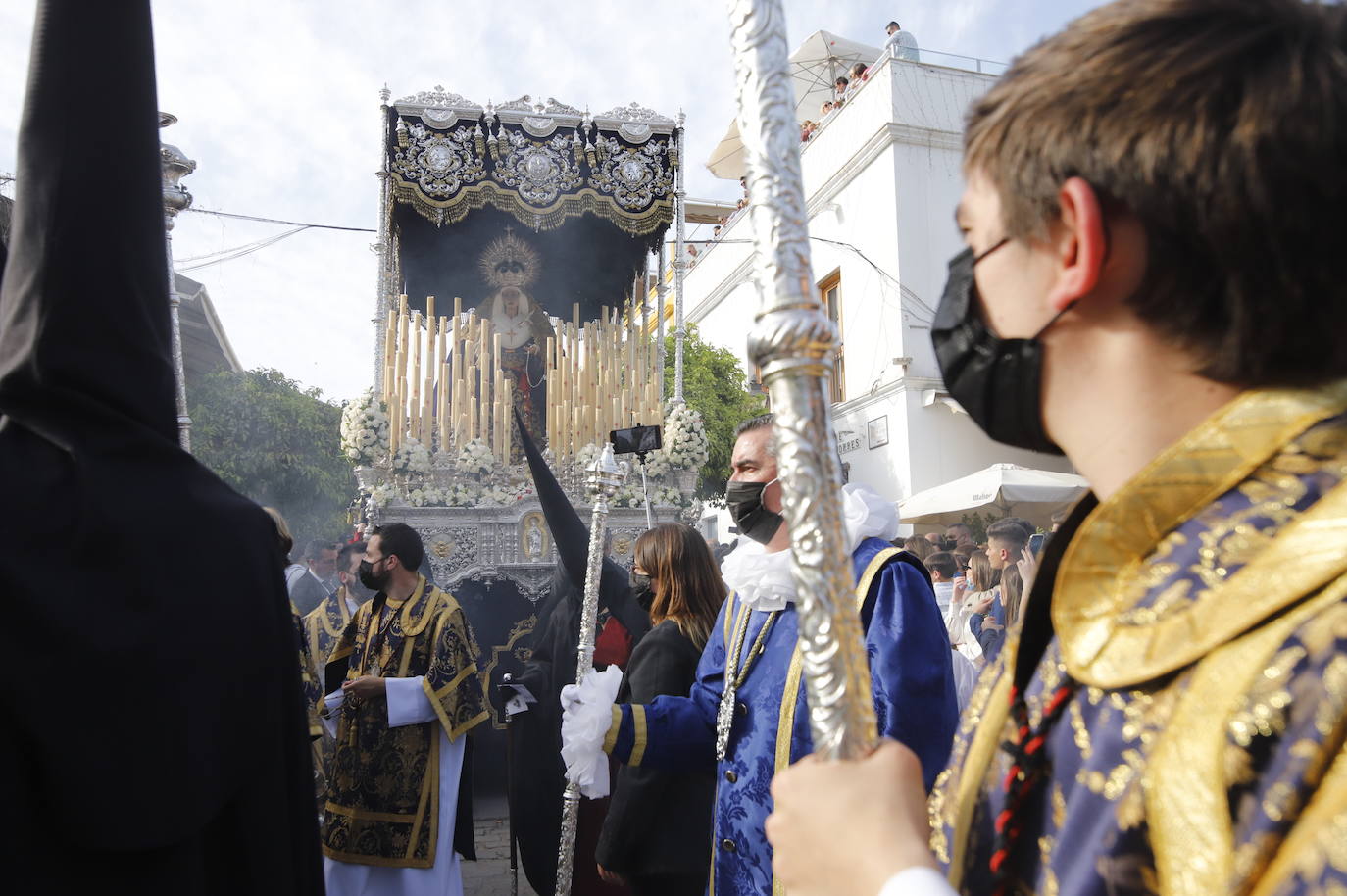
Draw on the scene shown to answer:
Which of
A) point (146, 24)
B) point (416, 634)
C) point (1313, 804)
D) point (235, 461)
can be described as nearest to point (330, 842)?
point (416, 634)

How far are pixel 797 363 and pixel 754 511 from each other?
2.15 m

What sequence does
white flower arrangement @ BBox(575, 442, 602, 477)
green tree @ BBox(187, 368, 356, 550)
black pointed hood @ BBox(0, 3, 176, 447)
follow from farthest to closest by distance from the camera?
1. green tree @ BBox(187, 368, 356, 550)
2. white flower arrangement @ BBox(575, 442, 602, 477)
3. black pointed hood @ BBox(0, 3, 176, 447)

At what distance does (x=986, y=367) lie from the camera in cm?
102

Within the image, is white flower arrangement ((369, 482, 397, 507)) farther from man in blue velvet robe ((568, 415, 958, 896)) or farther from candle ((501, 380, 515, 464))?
man in blue velvet robe ((568, 415, 958, 896))

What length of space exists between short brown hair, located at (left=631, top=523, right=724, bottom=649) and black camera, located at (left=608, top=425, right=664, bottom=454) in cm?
47

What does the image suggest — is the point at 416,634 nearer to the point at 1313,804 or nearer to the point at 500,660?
the point at 500,660

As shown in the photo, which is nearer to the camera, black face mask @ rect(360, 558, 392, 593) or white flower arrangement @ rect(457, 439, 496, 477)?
black face mask @ rect(360, 558, 392, 593)

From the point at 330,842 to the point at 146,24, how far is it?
392cm

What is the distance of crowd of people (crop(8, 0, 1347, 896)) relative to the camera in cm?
74

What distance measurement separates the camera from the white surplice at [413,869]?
4387mm

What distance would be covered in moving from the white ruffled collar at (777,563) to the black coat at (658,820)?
0.85 m

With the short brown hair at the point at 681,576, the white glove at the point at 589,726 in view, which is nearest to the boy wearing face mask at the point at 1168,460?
the white glove at the point at 589,726


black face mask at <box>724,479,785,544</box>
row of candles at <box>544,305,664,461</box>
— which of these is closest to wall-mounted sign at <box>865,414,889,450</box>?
row of candles at <box>544,305,664,461</box>

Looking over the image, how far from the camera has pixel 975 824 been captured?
0.98 meters
